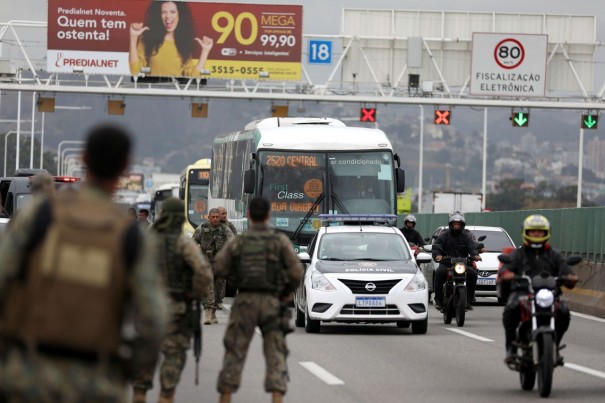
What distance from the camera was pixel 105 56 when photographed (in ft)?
157

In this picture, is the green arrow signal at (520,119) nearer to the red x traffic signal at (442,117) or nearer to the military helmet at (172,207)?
the red x traffic signal at (442,117)

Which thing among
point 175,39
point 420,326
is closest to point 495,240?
point 420,326

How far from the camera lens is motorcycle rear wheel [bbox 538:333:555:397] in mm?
13234

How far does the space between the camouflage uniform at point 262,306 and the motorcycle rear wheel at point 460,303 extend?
1075cm

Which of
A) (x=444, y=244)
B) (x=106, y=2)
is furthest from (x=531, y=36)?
(x=444, y=244)

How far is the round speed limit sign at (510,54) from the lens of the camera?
50000mm

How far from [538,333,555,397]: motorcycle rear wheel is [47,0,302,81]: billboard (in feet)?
116

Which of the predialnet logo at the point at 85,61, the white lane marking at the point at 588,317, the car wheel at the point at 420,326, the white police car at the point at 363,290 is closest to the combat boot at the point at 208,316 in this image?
the white police car at the point at 363,290

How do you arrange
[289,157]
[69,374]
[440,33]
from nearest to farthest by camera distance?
[69,374] → [289,157] → [440,33]

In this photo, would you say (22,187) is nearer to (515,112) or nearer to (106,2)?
(106,2)

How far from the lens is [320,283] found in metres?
21.0

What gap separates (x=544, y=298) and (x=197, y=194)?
39.9 meters

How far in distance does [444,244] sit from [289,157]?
7.47m

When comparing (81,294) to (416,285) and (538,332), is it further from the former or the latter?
(416,285)
